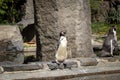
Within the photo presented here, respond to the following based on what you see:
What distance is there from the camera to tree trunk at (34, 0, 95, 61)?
831cm

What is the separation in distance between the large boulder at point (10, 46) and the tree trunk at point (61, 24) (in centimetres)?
69

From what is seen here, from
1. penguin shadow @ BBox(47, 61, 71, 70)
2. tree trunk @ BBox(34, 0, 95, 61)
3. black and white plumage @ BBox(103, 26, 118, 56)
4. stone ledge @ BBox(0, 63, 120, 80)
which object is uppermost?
tree trunk @ BBox(34, 0, 95, 61)

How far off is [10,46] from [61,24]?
1500 millimetres

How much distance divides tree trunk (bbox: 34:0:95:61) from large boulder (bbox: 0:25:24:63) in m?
0.69

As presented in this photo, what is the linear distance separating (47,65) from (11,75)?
2.96 feet

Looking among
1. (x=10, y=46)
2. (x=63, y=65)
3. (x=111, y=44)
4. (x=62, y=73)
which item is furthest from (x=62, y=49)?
(x=111, y=44)

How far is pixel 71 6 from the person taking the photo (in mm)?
8375

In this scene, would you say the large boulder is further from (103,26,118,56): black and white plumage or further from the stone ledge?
(103,26,118,56): black and white plumage

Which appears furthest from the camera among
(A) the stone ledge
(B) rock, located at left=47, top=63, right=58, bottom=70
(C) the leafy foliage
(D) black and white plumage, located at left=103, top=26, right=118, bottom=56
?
(C) the leafy foliage

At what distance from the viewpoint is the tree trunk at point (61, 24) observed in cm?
831

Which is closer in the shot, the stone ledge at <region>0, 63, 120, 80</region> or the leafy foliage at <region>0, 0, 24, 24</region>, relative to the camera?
the stone ledge at <region>0, 63, 120, 80</region>

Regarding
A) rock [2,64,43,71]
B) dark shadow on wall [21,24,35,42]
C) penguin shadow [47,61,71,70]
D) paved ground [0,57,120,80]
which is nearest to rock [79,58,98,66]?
paved ground [0,57,120,80]

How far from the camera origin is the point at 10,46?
355 inches

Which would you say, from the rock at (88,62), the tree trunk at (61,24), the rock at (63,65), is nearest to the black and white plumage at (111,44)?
the tree trunk at (61,24)
